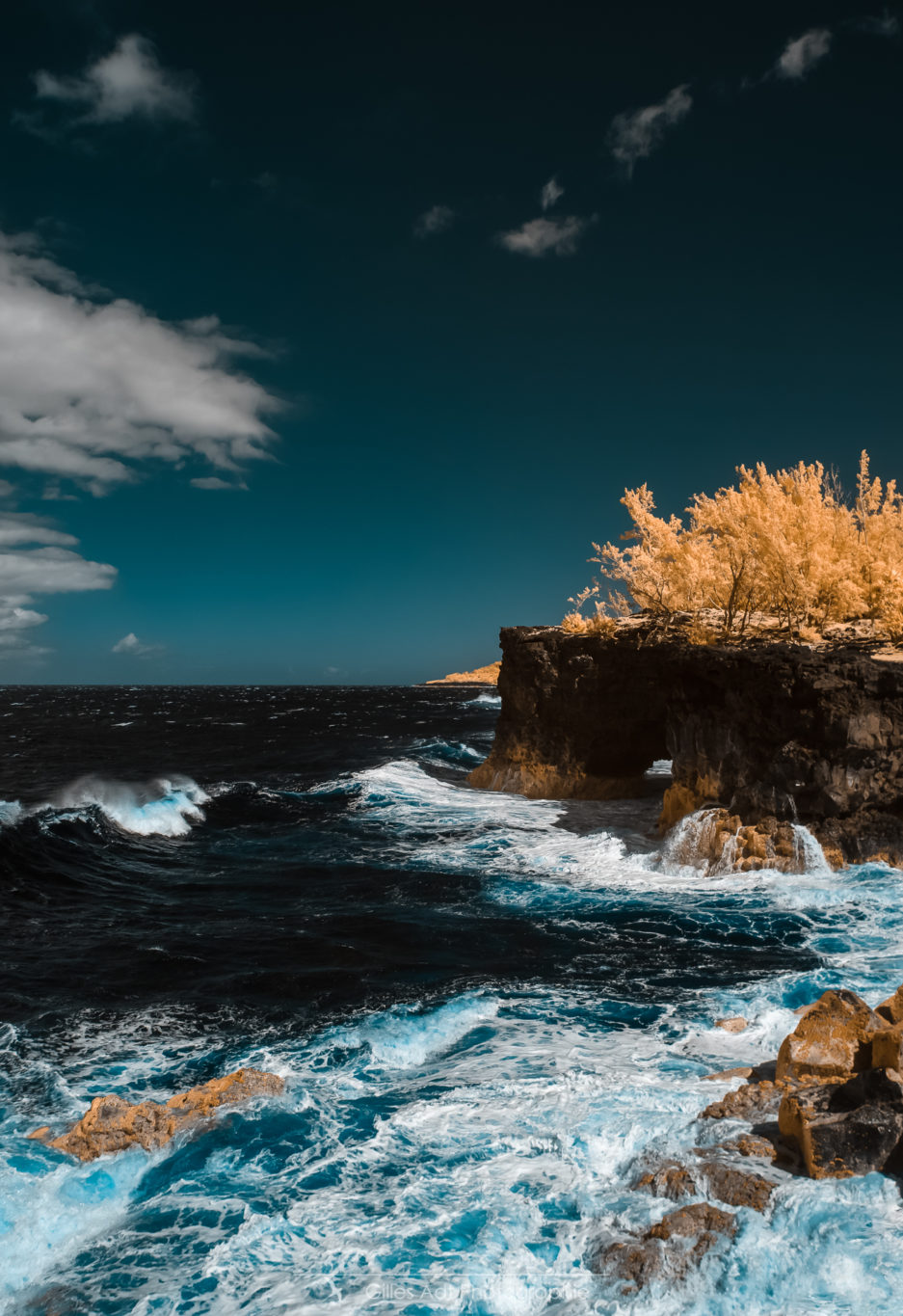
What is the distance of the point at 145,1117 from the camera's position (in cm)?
703

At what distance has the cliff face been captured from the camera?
534 inches

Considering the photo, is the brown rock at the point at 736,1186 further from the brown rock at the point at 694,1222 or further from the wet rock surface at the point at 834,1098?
the wet rock surface at the point at 834,1098

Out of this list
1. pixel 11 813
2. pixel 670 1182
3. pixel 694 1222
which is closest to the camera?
pixel 694 1222

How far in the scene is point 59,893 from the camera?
15.5m

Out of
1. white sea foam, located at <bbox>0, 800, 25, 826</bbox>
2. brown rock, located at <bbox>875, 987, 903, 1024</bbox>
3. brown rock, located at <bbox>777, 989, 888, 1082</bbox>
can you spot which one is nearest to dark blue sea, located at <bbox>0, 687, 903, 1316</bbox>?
brown rock, located at <bbox>777, 989, 888, 1082</bbox>

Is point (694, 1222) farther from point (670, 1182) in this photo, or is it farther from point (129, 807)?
point (129, 807)

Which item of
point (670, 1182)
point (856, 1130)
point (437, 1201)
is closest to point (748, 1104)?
point (856, 1130)

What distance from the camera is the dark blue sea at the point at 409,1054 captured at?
518cm

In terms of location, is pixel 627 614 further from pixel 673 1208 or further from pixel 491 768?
pixel 673 1208

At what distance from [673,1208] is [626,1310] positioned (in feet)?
2.74

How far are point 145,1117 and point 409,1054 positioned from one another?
293cm

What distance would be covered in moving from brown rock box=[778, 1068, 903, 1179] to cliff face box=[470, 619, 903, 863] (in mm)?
9021

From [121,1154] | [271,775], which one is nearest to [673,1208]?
[121,1154]

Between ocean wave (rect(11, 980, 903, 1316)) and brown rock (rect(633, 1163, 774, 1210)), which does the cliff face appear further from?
brown rock (rect(633, 1163, 774, 1210))
